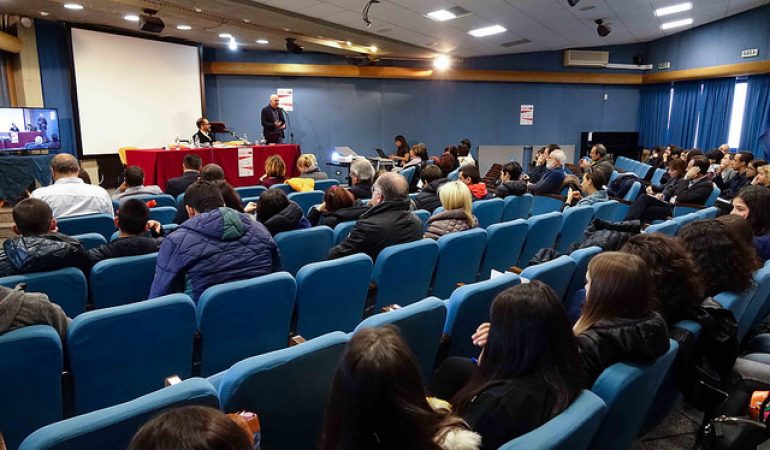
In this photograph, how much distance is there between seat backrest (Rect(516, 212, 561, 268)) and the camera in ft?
13.2

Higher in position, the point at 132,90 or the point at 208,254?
the point at 132,90

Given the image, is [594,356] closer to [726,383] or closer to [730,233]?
[726,383]

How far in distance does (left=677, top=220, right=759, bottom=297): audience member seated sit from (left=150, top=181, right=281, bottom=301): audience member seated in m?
2.26

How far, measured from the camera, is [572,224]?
14.7 feet

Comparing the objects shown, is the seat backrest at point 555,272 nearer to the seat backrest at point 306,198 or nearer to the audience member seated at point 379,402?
the audience member seated at point 379,402

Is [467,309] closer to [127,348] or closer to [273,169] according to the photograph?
[127,348]

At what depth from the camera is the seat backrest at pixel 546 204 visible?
6.18 m

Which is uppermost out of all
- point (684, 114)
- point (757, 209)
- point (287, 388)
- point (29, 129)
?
point (684, 114)

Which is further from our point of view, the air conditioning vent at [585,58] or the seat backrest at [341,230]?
the air conditioning vent at [585,58]

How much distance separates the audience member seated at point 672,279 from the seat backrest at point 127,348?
1.94 meters

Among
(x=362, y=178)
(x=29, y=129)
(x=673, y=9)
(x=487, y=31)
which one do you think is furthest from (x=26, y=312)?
(x=673, y=9)

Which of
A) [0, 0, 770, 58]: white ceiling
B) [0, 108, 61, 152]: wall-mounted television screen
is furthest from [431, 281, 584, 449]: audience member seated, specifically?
[0, 108, 61, 152]: wall-mounted television screen

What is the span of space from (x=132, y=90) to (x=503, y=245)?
7923 millimetres

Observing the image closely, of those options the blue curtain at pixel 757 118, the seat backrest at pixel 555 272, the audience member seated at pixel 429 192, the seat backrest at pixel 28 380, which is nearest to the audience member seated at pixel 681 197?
the audience member seated at pixel 429 192
